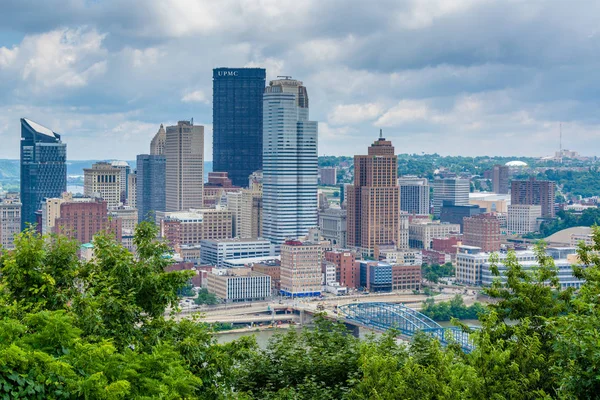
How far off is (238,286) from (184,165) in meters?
30.2

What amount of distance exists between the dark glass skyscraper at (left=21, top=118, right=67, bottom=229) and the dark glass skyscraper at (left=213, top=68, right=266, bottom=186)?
2382 centimetres

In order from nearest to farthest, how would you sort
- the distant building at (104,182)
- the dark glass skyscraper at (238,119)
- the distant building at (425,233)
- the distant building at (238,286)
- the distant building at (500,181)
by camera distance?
the distant building at (238,286) < the distant building at (425,233) < the distant building at (104,182) < the dark glass skyscraper at (238,119) < the distant building at (500,181)

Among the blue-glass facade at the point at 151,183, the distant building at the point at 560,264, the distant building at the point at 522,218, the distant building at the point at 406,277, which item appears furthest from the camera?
the blue-glass facade at the point at 151,183

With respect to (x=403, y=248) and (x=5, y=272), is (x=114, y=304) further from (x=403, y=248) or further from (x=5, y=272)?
(x=403, y=248)

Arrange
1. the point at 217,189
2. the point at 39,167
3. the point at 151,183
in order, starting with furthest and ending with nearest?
the point at 217,189 → the point at 151,183 → the point at 39,167

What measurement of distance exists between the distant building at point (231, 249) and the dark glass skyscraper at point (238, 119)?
113 feet

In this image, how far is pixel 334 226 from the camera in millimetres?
58812

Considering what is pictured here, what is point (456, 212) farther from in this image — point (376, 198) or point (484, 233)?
point (376, 198)

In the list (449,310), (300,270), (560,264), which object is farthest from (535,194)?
(449,310)

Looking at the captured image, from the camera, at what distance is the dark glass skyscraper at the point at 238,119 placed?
8638cm

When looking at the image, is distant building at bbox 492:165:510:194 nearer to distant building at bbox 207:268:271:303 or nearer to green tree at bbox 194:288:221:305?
distant building at bbox 207:268:271:303

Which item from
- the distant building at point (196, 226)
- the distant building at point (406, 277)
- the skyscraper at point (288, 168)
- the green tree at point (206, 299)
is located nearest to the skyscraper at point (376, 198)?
the skyscraper at point (288, 168)

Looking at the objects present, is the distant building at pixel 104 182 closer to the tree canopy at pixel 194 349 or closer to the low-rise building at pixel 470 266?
the low-rise building at pixel 470 266

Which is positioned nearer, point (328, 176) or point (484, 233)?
Result: point (484, 233)
